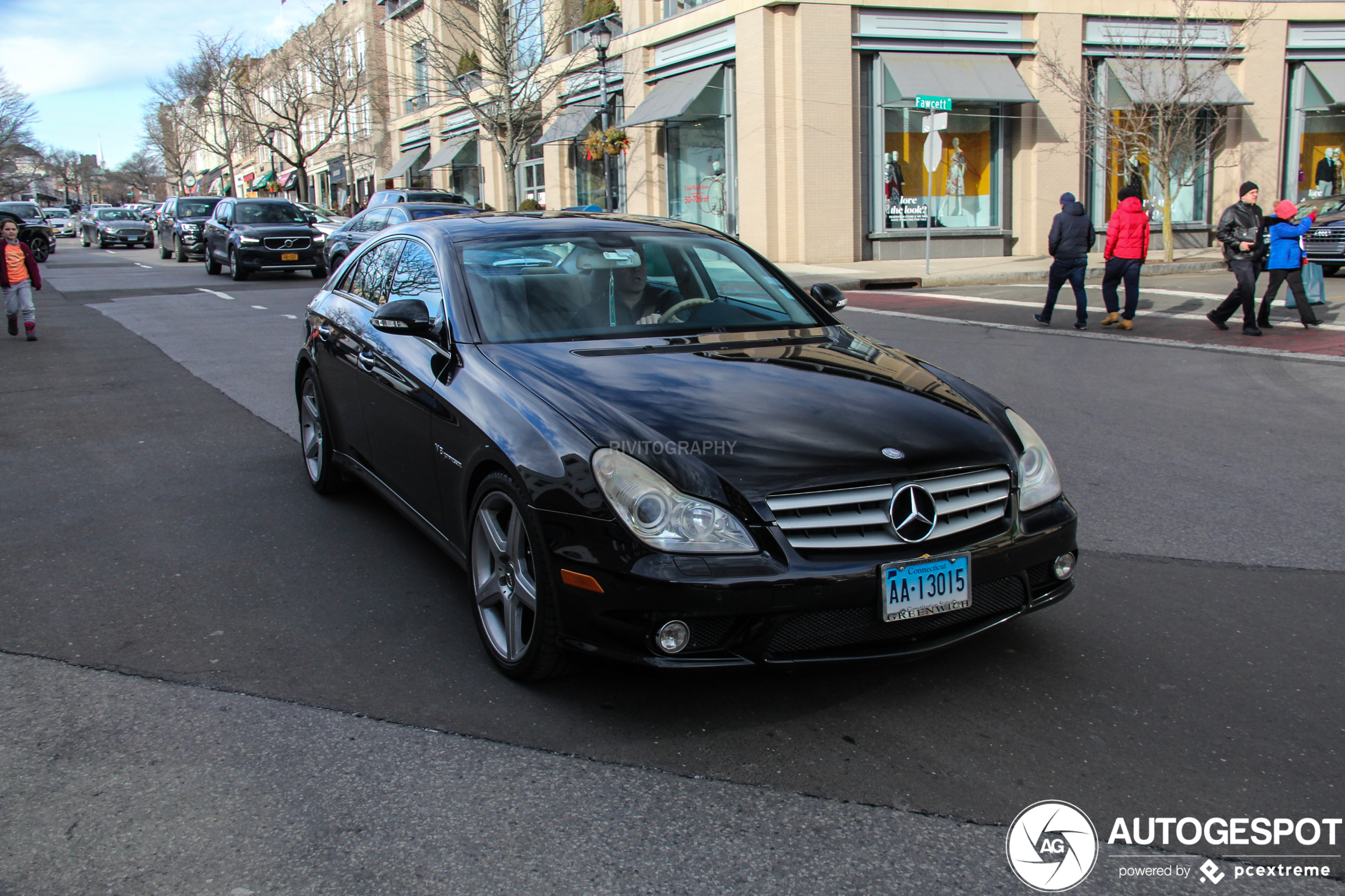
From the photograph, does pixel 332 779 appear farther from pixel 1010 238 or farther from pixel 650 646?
pixel 1010 238

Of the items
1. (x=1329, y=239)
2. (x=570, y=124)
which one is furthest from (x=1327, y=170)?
(x=570, y=124)

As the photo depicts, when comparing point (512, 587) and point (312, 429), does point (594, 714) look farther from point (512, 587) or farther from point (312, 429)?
point (312, 429)

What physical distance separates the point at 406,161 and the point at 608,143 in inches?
704

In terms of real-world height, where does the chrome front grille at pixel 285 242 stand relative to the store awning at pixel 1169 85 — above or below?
below

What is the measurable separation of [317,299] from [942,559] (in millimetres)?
4284

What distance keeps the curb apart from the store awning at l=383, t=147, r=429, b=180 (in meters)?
26.3

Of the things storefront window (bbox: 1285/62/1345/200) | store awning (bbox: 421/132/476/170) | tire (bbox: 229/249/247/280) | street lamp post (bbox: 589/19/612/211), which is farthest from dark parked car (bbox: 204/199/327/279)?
storefront window (bbox: 1285/62/1345/200)

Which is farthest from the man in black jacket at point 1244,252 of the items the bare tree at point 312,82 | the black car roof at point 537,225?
the bare tree at point 312,82

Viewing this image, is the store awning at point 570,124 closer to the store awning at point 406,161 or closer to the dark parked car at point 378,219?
the dark parked car at point 378,219

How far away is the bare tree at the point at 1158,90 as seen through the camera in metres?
23.6

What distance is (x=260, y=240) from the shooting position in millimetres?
23688

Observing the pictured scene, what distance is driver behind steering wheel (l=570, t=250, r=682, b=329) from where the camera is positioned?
14.6 ft

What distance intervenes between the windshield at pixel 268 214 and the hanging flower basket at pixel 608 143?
24.6 feet

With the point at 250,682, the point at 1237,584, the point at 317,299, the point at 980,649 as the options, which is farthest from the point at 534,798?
the point at 317,299
